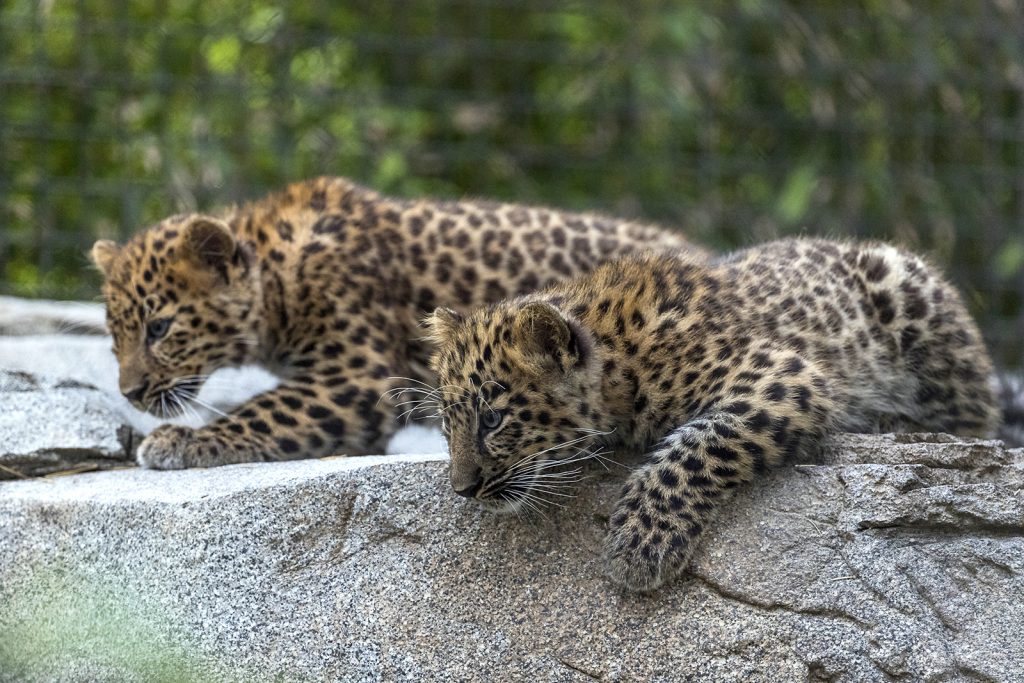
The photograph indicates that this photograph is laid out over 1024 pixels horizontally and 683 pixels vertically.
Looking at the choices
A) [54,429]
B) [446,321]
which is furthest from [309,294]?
[446,321]

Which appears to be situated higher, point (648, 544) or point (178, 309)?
point (648, 544)

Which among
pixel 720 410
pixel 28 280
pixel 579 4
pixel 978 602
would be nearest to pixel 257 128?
pixel 28 280

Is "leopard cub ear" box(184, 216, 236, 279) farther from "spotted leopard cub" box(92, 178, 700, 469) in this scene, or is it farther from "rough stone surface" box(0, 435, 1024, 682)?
"rough stone surface" box(0, 435, 1024, 682)

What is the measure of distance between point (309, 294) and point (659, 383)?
2361 mm

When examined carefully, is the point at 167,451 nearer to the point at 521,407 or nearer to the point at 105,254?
the point at 105,254

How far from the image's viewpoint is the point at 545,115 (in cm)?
1252

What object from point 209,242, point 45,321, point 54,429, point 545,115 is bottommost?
point 45,321

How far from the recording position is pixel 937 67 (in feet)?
41.2

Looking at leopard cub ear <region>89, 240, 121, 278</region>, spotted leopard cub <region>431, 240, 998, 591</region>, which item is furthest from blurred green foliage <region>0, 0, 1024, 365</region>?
spotted leopard cub <region>431, 240, 998, 591</region>

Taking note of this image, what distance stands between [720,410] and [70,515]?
254 cm

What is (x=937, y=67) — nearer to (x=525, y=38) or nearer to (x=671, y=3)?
(x=671, y=3)

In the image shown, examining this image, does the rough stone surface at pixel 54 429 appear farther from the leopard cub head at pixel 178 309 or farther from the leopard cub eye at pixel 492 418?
the leopard cub eye at pixel 492 418

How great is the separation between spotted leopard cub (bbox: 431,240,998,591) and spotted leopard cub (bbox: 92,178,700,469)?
51.3 inches

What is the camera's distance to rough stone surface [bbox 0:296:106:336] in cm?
921
